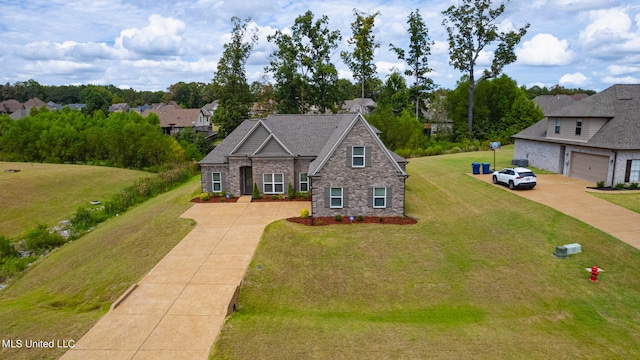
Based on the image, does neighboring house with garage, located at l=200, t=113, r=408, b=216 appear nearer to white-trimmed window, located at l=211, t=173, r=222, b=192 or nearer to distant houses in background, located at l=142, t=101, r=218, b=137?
white-trimmed window, located at l=211, t=173, r=222, b=192

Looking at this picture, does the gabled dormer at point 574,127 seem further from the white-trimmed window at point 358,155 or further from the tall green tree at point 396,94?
the tall green tree at point 396,94

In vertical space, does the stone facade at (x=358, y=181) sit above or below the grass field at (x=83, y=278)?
above

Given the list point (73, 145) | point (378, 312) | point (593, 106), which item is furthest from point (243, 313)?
point (73, 145)

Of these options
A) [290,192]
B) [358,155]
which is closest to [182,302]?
[358,155]

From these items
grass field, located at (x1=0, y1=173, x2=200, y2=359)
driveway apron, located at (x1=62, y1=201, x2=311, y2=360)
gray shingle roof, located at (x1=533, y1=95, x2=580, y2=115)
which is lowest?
grass field, located at (x1=0, y1=173, x2=200, y2=359)

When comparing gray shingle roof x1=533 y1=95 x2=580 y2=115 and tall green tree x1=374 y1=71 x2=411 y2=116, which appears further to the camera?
gray shingle roof x1=533 y1=95 x2=580 y2=115

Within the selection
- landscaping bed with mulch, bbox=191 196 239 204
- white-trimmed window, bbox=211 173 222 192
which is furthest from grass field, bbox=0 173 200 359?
white-trimmed window, bbox=211 173 222 192

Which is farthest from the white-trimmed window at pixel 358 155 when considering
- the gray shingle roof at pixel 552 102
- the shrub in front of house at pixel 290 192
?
the gray shingle roof at pixel 552 102
